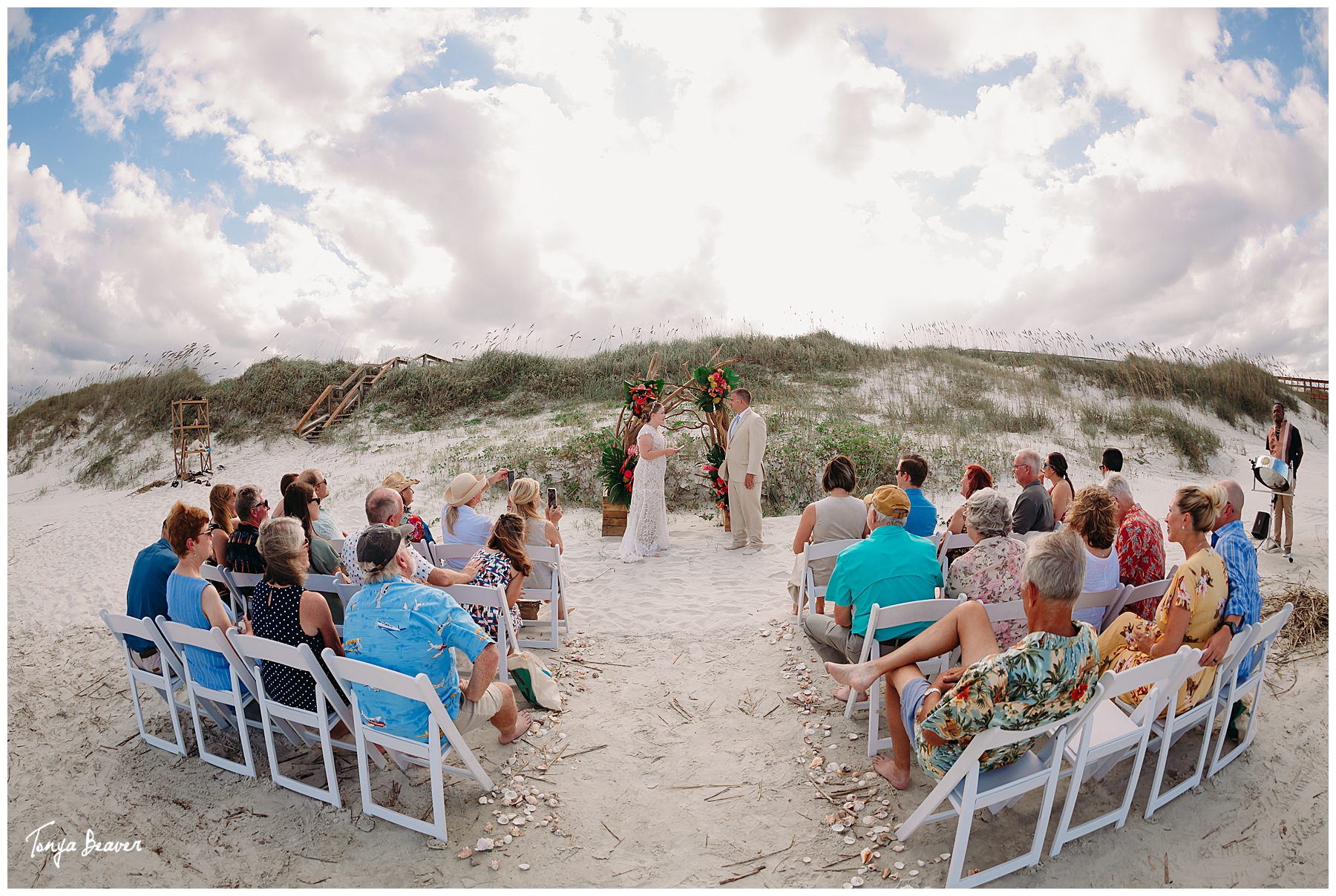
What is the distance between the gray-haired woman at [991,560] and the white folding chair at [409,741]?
2936mm

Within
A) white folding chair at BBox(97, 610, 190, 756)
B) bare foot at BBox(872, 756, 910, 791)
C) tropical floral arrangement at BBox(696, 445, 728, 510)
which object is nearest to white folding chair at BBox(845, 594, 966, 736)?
bare foot at BBox(872, 756, 910, 791)

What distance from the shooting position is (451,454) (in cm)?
1591

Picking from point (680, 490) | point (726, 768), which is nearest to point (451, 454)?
point (680, 490)

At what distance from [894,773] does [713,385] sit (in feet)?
20.7

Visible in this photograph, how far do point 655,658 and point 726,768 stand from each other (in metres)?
1.61

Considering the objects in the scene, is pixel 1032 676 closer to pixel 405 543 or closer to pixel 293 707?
pixel 405 543

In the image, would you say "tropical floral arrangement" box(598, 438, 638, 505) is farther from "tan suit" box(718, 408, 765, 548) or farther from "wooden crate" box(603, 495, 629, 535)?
"tan suit" box(718, 408, 765, 548)

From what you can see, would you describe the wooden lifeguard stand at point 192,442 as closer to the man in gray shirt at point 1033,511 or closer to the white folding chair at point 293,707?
the white folding chair at point 293,707

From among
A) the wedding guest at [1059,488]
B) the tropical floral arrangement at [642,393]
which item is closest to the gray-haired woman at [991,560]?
the wedding guest at [1059,488]

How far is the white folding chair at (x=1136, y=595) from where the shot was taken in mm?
3932

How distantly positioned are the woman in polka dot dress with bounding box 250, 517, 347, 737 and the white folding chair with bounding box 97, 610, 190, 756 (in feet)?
2.20

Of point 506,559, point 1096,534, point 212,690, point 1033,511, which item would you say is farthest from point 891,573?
point 212,690

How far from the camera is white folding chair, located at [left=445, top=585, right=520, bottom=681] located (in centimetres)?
412

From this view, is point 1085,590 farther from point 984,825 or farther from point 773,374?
point 773,374
